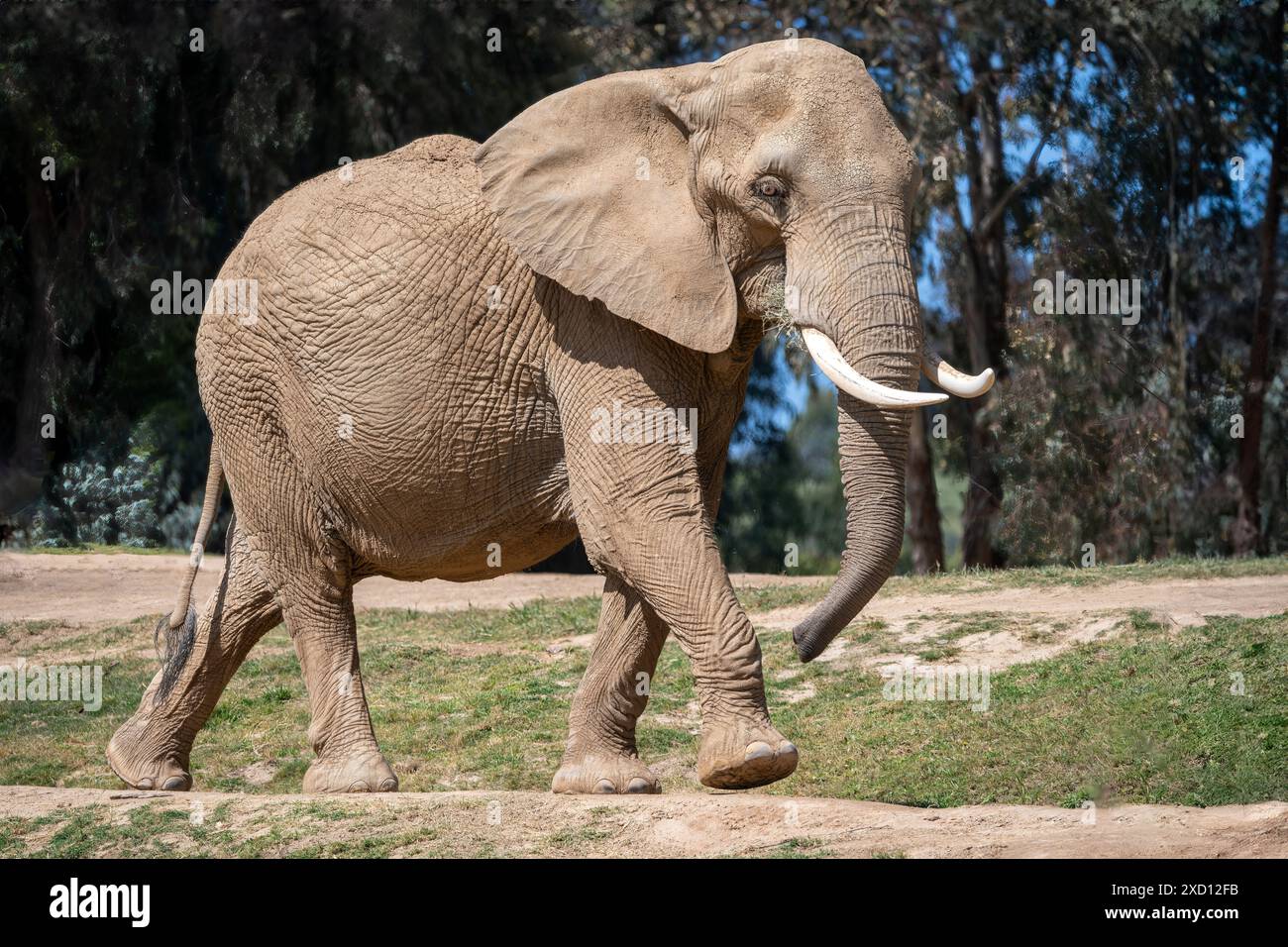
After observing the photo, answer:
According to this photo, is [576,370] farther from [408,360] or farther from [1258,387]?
[1258,387]

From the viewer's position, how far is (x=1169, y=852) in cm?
695

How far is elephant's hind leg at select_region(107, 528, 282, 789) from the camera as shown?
32.6ft

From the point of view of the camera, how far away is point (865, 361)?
741cm

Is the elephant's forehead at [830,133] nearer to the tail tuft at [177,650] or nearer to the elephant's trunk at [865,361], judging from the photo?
the elephant's trunk at [865,361]

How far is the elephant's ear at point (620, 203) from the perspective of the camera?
789 centimetres

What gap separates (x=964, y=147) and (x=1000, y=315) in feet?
8.68

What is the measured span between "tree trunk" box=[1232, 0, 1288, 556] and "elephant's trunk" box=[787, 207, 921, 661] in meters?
16.7

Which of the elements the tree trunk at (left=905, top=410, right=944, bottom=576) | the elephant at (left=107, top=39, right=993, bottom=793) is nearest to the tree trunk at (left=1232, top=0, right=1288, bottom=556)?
the tree trunk at (left=905, top=410, right=944, bottom=576)

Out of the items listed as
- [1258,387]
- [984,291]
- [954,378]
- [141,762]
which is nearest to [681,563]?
[954,378]

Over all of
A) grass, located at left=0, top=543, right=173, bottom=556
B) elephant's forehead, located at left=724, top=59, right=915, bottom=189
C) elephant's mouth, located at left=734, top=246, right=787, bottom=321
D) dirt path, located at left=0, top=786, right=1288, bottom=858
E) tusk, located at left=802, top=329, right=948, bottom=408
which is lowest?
dirt path, located at left=0, top=786, right=1288, bottom=858

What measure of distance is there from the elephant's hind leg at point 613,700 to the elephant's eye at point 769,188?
2.17 metres

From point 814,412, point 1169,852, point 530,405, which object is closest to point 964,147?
point 530,405

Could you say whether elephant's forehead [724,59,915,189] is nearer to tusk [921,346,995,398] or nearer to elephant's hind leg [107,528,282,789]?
tusk [921,346,995,398]

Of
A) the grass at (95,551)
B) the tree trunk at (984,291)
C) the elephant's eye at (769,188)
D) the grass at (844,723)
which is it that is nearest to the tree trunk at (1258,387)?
the tree trunk at (984,291)
